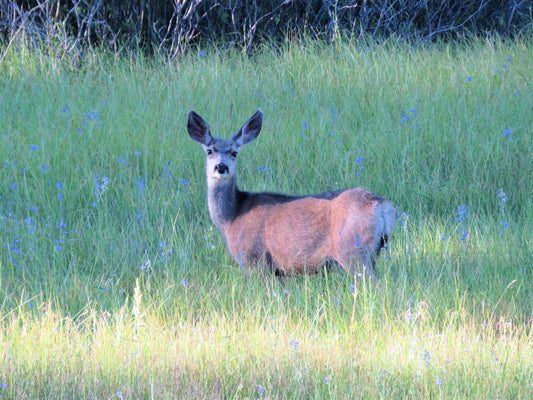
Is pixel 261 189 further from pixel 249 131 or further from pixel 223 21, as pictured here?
pixel 223 21

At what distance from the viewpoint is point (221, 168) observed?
5547 mm

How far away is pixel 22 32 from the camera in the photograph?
34.7ft

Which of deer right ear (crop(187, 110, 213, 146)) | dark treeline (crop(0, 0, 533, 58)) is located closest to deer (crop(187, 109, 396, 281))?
deer right ear (crop(187, 110, 213, 146))

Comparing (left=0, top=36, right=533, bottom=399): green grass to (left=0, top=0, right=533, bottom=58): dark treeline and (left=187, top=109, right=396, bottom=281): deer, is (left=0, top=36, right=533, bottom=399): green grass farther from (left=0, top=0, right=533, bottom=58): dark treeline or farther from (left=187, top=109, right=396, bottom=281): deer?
(left=0, top=0, right=533, bottom=58): dark treeline

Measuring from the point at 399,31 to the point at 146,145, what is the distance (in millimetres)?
6354

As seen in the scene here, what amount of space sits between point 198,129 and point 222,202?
70cm

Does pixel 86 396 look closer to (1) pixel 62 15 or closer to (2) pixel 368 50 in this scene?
(2) pixel 368 50

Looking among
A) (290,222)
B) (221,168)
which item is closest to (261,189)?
(221,168)

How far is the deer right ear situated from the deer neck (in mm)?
380

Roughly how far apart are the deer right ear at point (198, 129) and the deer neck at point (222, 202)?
0.38 m

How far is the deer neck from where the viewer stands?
18.5 feet

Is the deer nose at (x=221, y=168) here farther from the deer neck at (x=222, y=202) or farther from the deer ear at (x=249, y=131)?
the deer ear at (x=249, y=131)

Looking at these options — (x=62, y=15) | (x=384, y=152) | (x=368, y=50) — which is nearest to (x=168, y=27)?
(x=62, y=15)

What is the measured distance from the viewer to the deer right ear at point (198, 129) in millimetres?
5855
